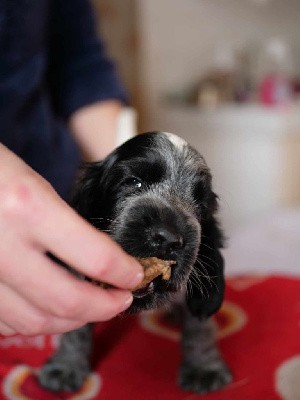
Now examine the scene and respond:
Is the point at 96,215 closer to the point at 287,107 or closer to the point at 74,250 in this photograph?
the point at 74,250

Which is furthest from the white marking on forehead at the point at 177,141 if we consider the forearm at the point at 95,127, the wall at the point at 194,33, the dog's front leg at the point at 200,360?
the wall at the point at 194,33

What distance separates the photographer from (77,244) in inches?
16.5

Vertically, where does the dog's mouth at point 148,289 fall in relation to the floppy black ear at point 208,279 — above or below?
above

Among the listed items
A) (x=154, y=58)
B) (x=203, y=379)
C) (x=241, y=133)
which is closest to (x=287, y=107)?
(x=241, y=133)

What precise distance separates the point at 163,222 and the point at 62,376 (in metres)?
0.29

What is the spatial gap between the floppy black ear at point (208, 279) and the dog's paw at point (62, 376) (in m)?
0.19

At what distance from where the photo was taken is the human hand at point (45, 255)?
16.4 inches

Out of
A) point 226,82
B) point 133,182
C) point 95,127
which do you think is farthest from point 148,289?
point 226,82

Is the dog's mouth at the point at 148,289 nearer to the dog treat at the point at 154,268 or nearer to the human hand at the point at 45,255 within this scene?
the dog treat at the point at 154,268

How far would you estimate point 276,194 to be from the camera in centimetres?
262

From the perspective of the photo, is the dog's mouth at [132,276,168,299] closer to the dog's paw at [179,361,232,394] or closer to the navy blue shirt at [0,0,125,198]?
the dog's paw at [179,361,232,394]

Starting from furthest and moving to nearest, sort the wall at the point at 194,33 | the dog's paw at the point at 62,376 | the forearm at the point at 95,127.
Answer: the wall at the point at 194,33 < the forearm at the point at 95,127 < the dog's paw at the point at 62,376

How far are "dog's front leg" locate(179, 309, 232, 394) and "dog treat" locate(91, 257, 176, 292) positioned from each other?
207 mm

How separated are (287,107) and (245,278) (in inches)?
63.0
